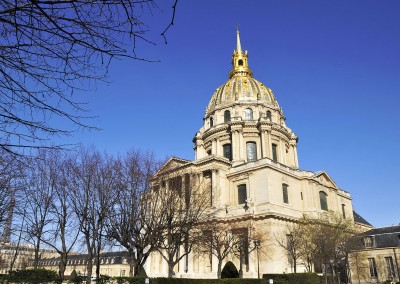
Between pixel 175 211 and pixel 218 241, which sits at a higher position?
pixel 175 211

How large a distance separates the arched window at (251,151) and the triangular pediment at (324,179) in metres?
9.42

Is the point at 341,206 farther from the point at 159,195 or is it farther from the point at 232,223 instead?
the point at 159,195

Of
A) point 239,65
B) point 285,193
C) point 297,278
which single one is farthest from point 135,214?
point 239,65

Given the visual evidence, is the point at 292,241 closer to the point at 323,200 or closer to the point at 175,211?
the point at 175,211

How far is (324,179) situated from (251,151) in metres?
11.9

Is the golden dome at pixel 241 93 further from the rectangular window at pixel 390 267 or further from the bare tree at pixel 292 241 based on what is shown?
the rectangular window at pixel 390 267

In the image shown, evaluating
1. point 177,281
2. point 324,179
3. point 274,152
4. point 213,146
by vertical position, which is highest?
point 213,146

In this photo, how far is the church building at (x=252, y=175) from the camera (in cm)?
4019

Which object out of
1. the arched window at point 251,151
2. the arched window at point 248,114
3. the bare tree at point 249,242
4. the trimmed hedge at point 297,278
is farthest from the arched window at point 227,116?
the trimmed hedge at point 297,278

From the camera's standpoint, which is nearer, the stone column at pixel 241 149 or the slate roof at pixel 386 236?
the slate roof at pixel 386 236

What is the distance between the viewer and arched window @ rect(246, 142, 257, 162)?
2101 inches

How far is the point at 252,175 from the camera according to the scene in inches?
1756

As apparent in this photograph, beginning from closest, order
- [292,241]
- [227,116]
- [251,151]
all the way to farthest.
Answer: [292,241] < [251,151] < [227,116]

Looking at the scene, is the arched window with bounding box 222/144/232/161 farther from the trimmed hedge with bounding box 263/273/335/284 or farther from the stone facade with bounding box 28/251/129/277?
the stone facade with bounding box 28/251/129/277
